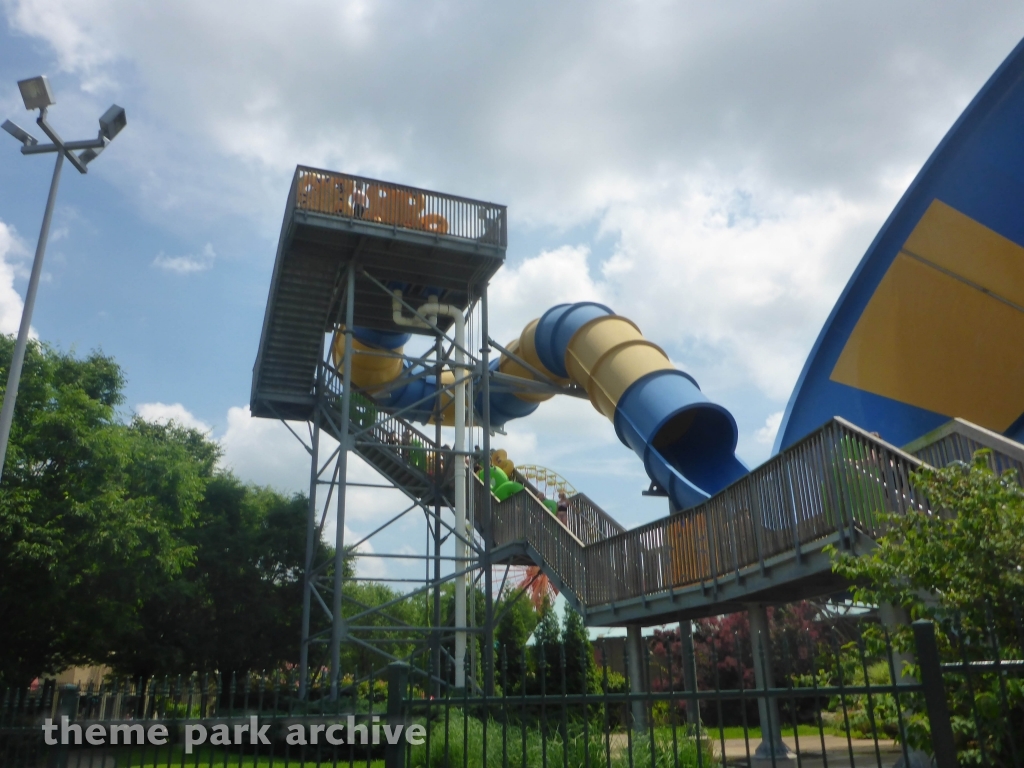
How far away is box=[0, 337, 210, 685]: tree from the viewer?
1536 cm

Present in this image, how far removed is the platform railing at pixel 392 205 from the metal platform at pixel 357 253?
0.02 metres

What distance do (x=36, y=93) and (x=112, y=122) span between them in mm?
854

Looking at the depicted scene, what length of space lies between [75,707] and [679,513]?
27.3 feet

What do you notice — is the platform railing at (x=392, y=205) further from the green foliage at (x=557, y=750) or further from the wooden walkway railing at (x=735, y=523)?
the green foliage at (x=557, y=750)

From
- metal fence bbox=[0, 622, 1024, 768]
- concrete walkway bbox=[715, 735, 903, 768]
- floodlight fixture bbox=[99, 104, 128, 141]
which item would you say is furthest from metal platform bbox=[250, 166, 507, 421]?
metal fence bbox=[0, 622, 1024, 768]

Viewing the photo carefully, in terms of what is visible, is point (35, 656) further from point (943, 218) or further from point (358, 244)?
point (943, 218)

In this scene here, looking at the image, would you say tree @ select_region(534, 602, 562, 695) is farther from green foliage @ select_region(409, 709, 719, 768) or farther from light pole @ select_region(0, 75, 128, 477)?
light pole @ select_region(0, 75, 128, 477)

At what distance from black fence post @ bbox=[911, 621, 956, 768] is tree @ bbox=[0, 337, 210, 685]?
14738 mm

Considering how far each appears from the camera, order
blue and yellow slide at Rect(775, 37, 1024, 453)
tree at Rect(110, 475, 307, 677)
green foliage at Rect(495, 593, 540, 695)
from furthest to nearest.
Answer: tree at Rect(110, 475, 307, 677) < green foliage at Rect(495, 593, 540, 695) < blue and yellow slide at Rect(775, 37, 1024, 453)

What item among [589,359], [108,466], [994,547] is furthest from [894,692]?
[108,466]

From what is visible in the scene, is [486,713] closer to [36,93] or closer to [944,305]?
[36,93]

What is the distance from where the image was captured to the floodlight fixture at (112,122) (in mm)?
10453

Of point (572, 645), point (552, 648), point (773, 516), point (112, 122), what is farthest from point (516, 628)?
point (112, 122)

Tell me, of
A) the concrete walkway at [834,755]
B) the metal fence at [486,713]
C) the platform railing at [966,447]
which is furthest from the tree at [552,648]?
the metal fence at [486,713]
